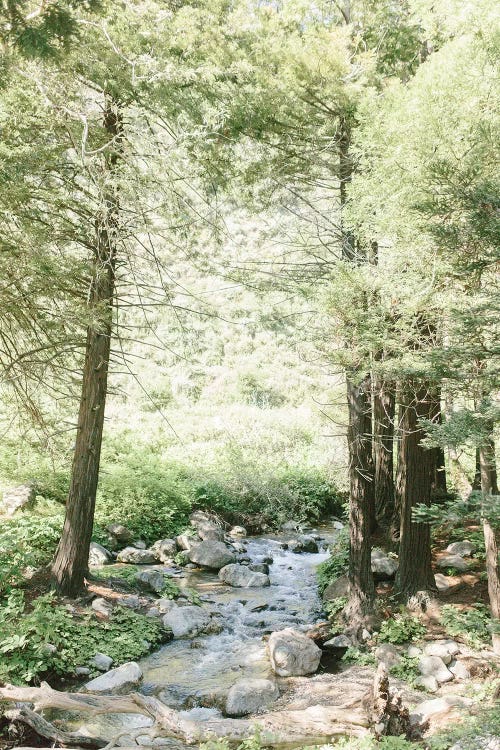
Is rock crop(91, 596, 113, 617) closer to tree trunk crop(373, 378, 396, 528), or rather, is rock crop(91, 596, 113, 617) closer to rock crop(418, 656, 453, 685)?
rock crop(418, 656, 453, 685)

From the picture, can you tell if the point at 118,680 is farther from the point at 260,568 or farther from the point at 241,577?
the point at 260,568

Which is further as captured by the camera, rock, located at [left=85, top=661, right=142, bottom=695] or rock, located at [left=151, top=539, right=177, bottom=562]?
rock, located at [left=151, top=539, right=177, bottom=562]

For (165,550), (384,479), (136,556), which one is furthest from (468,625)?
(165,550)

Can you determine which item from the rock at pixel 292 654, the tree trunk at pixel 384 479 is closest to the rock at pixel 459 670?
the rock at pixel 292 654

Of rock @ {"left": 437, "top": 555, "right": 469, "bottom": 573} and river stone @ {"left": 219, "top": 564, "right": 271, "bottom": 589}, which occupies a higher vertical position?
rock @ {"left": 437, "top": 555, "right": 469, "bottom": 573}

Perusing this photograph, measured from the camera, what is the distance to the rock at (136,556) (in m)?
9.34

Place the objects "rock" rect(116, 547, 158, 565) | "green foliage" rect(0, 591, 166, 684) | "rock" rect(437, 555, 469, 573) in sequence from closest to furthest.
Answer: "green foliage" rect(0, 591, 166, 684)
"rock" rect(437, 555, 469, 573)
"rock" rect(116, 547, 158, 565)

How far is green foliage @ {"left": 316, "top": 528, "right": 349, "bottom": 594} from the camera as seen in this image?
8.51 m

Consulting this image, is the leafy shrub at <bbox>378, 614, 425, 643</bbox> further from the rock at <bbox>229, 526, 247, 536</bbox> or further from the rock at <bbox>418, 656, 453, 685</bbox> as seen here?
the rock at <bbox>229, 526, 247, 536</bbox>

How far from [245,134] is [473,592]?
20.0 feet

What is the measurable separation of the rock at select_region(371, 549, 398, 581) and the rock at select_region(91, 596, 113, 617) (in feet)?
11.3

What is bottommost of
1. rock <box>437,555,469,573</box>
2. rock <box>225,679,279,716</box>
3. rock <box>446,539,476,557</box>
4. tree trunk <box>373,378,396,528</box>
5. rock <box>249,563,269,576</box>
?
rock <box>225,679,279,716</box>

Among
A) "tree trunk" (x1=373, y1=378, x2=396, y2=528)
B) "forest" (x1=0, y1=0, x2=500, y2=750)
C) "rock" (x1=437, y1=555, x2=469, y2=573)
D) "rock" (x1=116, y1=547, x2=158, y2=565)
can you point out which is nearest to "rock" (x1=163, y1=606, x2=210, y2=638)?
"forest" (x1=0, y1=0, x2=500, y2=750)

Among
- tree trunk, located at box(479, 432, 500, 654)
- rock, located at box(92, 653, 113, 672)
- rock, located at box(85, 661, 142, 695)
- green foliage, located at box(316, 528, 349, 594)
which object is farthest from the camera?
green foliage, located at box(316, 528, 349, 594)
